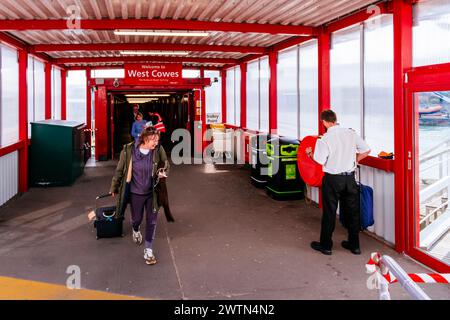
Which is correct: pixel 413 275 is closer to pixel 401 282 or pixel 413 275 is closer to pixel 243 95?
pixel 401 282

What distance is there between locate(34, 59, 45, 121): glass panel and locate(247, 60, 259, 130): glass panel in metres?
5.74

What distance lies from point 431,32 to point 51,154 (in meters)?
7.71

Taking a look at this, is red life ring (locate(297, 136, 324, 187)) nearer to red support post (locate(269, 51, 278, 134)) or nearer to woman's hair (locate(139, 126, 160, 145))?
woman's hair (locate(139, 126, 160, 145))

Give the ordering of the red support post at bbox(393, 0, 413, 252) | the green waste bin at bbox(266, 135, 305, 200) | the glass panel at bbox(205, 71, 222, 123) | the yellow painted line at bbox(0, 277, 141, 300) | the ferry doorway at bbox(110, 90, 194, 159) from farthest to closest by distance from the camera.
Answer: the glass panel at bbox(205, 71, 222, 123) → the ferry doorway at bbox(110, 90, 194, 159) → the green waste bin at bbox(266, 135, 305, 200) → the red support post at bbox(393, 0, 413, 252) → the yellow painted line at bbox(0, 277, 141, 300)

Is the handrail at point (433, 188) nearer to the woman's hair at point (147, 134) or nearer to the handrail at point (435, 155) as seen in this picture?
the handrail at point (435, 155)

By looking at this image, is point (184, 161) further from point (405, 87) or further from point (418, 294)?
point (418, 294)

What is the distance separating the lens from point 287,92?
9672mm

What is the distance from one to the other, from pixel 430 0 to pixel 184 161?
9878 millimetres

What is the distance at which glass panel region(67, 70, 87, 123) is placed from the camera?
14289mm

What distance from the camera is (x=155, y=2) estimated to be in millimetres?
5910

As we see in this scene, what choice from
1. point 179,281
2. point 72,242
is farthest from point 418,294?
point 72,242

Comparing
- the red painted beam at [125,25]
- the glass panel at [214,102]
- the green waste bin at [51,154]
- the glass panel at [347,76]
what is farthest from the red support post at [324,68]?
the glass panel at [214,102]

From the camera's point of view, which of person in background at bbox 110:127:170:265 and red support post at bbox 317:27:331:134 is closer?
person in background at bbox 110:127:170:265

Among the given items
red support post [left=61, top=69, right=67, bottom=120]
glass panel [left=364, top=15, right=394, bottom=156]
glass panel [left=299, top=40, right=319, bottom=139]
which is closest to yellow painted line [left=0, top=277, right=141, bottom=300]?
glass panel [left=364, top=15, right=394, bottom=156]
